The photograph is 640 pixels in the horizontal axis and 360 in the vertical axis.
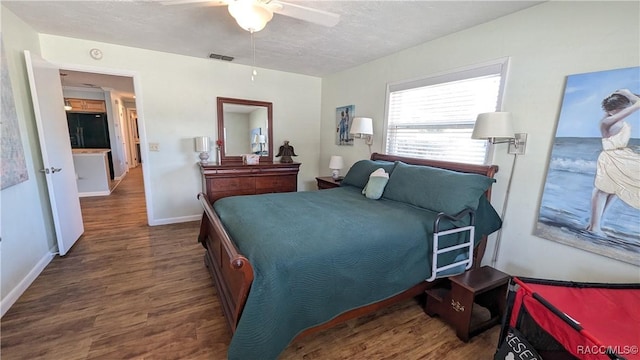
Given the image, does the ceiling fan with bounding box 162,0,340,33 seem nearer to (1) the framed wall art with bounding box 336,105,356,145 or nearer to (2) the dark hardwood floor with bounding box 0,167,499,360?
(2) the dark hardwood floor with bounding box 0,167,499,360

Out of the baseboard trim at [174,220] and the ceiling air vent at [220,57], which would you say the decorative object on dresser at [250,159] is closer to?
the baseboard trim at [174,220]

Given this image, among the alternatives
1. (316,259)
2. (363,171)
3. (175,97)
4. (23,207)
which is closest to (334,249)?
(316,259)

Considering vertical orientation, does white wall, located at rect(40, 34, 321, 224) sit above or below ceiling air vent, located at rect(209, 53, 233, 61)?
below

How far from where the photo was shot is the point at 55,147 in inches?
111

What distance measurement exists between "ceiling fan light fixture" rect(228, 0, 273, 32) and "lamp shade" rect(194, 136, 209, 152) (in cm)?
236

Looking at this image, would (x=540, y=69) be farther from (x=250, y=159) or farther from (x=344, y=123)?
(x=250, y=159)

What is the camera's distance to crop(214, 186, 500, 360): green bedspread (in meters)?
1.34

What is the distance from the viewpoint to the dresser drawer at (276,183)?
4.04 meters

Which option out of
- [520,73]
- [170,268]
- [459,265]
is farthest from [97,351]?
[520,73]

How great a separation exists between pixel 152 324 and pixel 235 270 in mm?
945

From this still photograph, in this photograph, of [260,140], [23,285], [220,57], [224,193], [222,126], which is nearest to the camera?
[23,285]

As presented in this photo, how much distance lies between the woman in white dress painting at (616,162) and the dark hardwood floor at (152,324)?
117cm

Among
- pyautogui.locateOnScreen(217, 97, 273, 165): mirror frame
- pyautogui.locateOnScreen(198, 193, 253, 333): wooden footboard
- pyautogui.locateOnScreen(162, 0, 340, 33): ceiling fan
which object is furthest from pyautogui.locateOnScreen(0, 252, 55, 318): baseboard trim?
pyautogui.locateOnScreen(162, 0, 340, 33): ceiling fan

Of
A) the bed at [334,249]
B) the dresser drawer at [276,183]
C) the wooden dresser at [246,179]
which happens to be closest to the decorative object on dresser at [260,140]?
the wooden dresser at [246,179]
